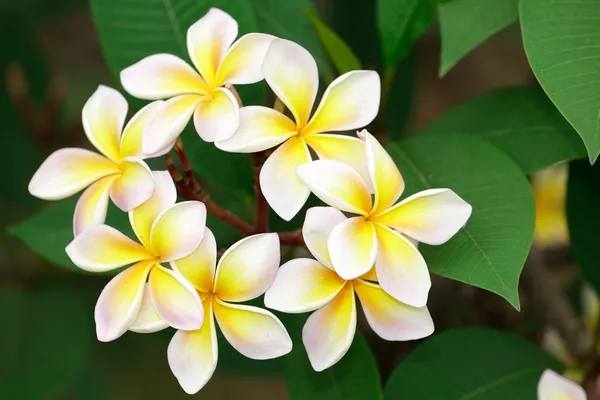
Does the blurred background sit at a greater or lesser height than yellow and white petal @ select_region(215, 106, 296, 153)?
lesser

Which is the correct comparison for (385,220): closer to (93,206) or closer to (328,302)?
(328,302)

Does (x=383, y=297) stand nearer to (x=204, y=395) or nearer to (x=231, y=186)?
(x=231, y=186)

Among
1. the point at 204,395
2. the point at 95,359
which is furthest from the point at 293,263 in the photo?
the point at 204,395

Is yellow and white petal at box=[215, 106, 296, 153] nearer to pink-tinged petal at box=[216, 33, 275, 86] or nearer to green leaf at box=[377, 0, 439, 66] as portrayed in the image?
pink-tinged petal at box=[216, 33, 275, 86]

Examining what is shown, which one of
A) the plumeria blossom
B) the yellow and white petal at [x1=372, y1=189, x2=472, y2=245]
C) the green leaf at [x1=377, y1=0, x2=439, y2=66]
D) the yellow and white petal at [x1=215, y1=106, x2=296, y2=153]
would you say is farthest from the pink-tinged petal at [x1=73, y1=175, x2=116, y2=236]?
the green leaf at [x1=377, y1=0, x2=439, y2=66]

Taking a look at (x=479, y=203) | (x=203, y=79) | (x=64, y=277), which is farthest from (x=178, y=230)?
(x=64, y=277)
